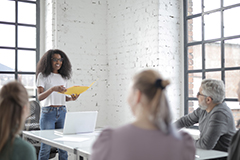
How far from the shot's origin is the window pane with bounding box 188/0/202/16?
4273 mm

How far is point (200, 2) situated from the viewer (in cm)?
426

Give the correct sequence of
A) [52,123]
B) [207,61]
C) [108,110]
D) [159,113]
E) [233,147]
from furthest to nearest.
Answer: [108,110] → [207,61] → [52,123] → [233,147] → [159,113]

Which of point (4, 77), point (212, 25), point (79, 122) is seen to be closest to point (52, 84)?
point (79, 122)

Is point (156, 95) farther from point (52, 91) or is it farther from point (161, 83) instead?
point (52, 91)

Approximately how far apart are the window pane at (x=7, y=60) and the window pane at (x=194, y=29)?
2726mm

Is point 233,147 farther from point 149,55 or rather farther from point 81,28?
point 81,28

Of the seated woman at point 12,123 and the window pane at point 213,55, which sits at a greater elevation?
the window pane at point 213,55

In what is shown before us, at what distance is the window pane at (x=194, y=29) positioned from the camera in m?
4.28

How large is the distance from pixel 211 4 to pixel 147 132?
3301 millimetres

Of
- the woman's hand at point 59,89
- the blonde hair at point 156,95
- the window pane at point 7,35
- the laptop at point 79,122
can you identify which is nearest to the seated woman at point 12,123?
the blonde hair at point 156,95

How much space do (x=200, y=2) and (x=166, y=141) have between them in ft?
11.2

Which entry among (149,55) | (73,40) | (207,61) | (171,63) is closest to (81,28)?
(73,40)

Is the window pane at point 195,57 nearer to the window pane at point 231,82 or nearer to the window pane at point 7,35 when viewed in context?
the window pane at point 231,82

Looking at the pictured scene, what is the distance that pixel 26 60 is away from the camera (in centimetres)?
497
